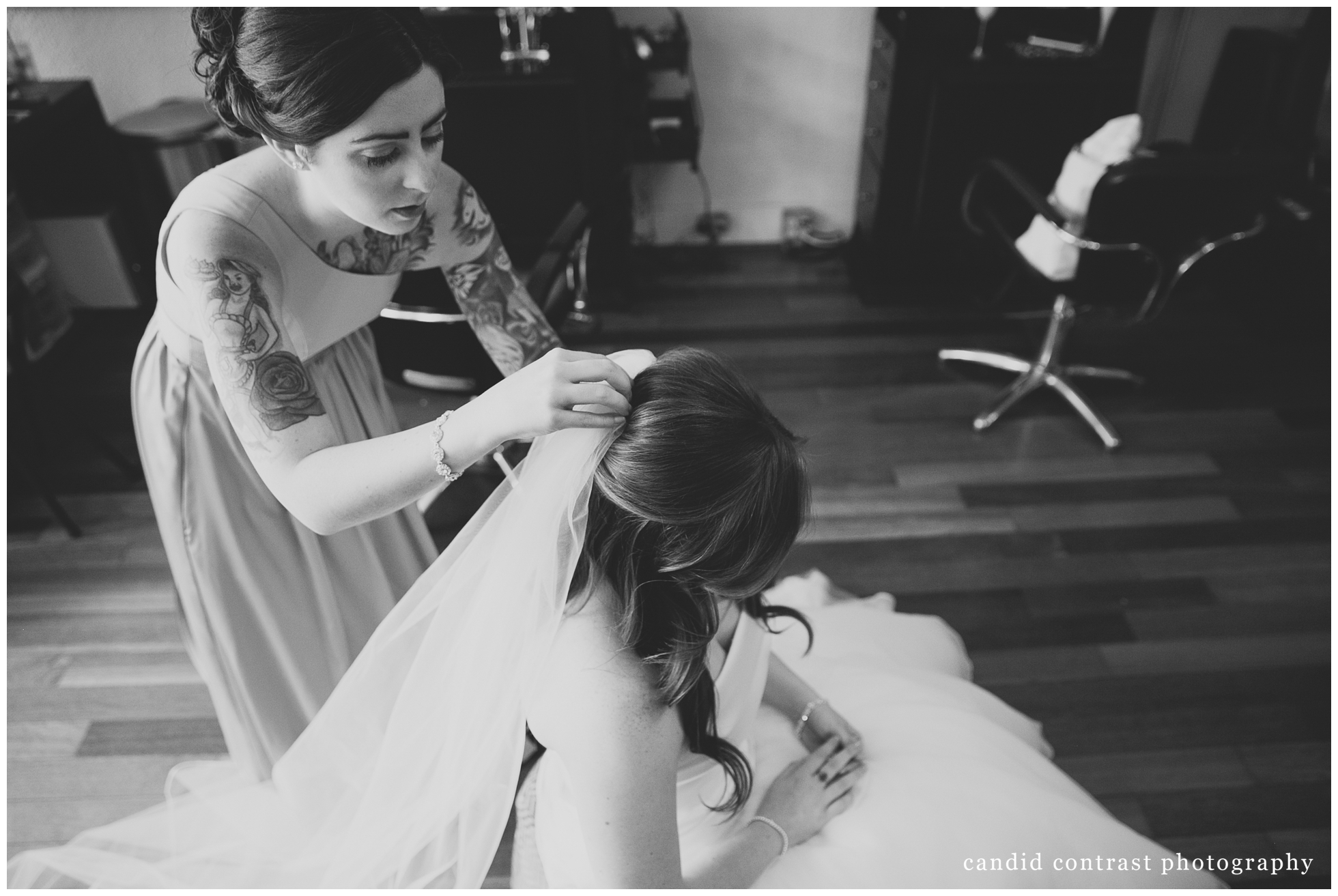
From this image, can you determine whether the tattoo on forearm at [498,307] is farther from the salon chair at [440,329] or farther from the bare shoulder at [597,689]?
the salon chair at [440,329]

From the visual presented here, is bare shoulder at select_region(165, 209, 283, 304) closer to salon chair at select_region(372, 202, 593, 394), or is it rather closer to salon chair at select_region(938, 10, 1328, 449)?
salon chair at select_region(372, 202, 593, 394)

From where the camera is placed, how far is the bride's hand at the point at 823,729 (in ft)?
4.21

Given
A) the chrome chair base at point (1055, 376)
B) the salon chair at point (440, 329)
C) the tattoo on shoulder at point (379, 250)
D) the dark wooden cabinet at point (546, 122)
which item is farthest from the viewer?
the dark wooden cabinet at point (546, 122)

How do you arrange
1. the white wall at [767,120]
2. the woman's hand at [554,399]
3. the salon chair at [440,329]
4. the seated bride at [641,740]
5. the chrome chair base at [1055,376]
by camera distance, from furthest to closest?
the white wall at [767,120], the chrome chair base at [1055,376], the salon chair at [440,329], the seated bride at [641,740], the woman's hand at [554,399]

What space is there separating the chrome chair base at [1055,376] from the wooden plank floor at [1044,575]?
6 centimetres

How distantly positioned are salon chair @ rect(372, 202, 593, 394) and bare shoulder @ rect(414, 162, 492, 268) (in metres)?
0.71

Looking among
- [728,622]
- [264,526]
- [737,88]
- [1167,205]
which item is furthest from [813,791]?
[737,88]

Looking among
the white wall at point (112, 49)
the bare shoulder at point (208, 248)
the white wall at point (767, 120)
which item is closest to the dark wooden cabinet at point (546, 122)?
the white wall at point (767, 120)

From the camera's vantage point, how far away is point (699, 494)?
2.79ft

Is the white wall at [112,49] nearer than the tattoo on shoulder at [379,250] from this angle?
No

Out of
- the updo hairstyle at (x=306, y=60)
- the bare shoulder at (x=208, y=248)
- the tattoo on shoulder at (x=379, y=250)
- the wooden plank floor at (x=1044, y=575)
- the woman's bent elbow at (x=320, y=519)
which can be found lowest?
the wooden plank floor at (x=1044, y=575)

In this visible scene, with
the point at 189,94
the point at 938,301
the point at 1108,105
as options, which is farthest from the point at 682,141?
the point at 189,94

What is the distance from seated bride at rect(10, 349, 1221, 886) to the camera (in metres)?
0.89

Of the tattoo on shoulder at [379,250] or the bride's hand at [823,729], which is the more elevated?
the tattoo on shoulder at [379,250]
